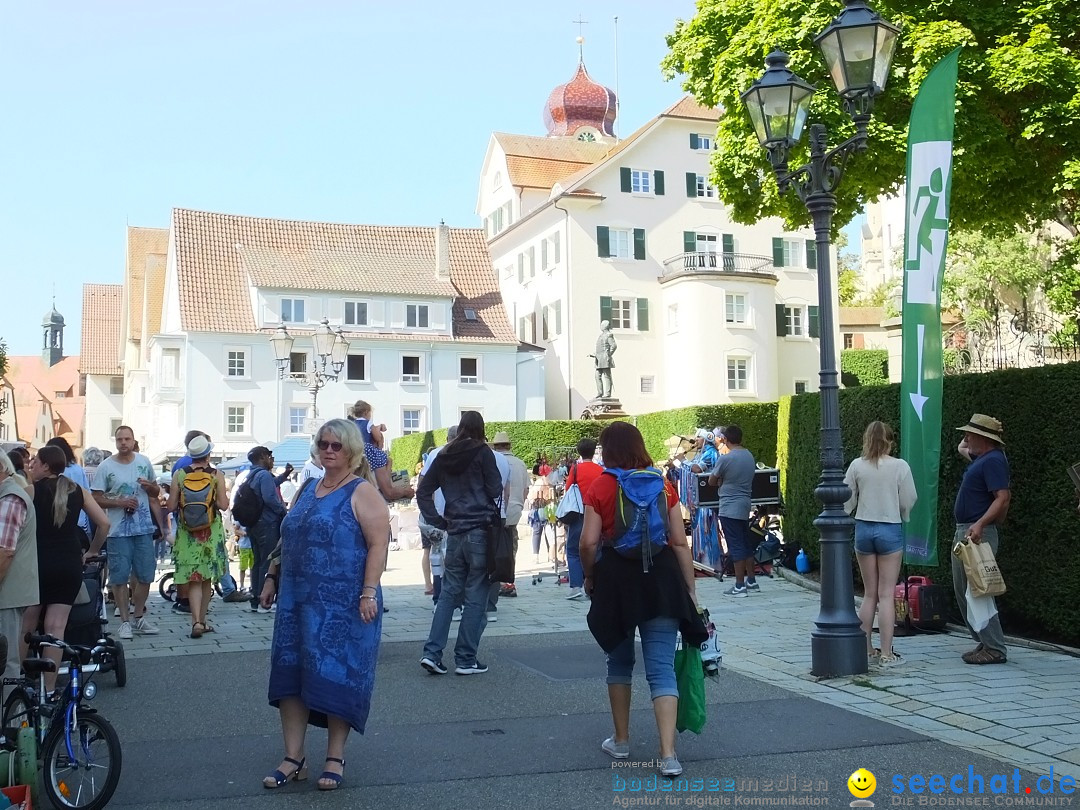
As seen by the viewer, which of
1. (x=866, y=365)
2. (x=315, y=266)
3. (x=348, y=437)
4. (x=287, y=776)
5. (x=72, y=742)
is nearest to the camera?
(x=72, y=742)

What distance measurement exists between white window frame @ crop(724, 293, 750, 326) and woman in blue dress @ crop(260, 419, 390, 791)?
46255 mm

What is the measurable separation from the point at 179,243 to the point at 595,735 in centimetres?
5156

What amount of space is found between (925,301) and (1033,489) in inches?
72.1

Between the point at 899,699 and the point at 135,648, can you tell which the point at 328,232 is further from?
the point at 899,699

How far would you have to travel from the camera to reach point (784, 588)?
15172 mm

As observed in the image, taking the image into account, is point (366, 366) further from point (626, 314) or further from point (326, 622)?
point (326, 622)

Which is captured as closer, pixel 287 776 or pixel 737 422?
pixel 287 776

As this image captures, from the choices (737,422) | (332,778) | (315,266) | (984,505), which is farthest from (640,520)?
(315,266)

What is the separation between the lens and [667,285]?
54031 millimetres

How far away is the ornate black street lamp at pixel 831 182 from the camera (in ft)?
29.6

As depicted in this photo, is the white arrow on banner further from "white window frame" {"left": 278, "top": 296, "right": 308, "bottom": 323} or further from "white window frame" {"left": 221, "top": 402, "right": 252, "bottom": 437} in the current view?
"white window frame" {"left": 278, "top": 296, "right": 308, "bottom": 323}

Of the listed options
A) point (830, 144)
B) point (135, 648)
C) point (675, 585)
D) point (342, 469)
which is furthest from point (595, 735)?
point (830, 144)

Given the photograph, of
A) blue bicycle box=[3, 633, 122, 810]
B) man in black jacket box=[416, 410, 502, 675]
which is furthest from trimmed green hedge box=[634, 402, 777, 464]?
blue bicycle box=[3, 633, 122, 810]

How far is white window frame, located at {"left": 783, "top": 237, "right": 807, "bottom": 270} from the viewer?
5572cm
